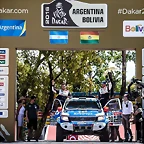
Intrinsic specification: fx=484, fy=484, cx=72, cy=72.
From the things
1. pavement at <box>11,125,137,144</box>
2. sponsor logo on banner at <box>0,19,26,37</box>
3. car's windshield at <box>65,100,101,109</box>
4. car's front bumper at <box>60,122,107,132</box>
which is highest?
sponsor logo on banner at <box>0,19,26,37</box>

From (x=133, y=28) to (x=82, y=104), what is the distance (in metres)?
2.61

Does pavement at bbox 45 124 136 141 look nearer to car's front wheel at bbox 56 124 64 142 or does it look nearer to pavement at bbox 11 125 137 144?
pavement at bbox 11 125 137 144

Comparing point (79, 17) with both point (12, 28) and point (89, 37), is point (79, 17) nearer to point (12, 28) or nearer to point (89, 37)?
point (89, 37)

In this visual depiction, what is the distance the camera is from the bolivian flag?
13.8 metres

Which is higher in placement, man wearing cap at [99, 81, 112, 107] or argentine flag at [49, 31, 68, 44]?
argentine flag at [49, 31, 68, 44]

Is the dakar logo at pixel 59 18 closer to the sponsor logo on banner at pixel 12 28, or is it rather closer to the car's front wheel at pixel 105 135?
the sponsor logo on banner at pixel 12 28

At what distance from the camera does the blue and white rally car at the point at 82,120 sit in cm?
1359

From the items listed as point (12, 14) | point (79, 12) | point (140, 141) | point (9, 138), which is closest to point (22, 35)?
point (12, 14)

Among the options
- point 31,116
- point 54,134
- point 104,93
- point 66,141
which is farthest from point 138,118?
point 31,116

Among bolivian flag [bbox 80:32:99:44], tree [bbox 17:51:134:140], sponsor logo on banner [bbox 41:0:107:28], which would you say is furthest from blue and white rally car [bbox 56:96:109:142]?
sponsor logo on banner [bbox 41:0:107:28]

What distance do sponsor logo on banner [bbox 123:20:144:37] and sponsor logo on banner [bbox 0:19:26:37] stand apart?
2896 millimetres

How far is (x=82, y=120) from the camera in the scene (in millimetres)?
13578

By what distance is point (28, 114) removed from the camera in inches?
548

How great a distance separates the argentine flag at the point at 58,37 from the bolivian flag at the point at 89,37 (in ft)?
1.50
